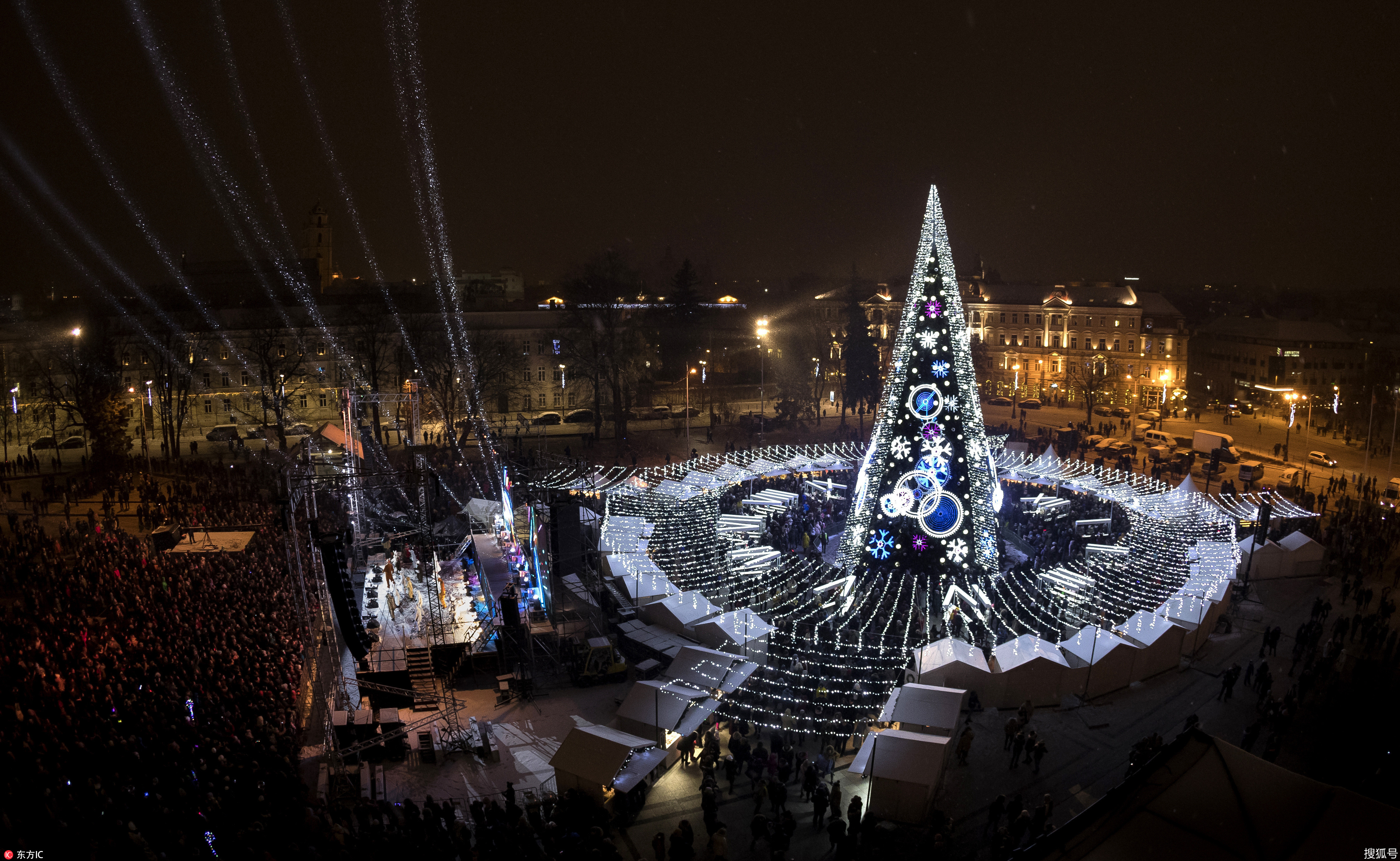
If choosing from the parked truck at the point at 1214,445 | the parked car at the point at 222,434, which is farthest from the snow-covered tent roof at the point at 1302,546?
the parked car at the point at 222,434

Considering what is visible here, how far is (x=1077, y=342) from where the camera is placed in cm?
5731

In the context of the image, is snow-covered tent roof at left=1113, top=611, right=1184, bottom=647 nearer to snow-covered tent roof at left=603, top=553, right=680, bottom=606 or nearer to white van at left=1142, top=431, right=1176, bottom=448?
snow-covered tent roof at left=603, top=553, right=680, bottom=606

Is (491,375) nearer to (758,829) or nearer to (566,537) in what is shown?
(566,537)

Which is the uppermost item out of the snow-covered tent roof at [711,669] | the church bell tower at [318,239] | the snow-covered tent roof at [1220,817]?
the church bell tower at [318,239]

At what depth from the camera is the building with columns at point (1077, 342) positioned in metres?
53.7

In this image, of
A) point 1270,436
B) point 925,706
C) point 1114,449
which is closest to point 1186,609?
point 925,706

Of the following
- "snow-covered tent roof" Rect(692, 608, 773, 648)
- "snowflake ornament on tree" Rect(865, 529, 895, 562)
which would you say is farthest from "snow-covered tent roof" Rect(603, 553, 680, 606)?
"snowflake ornament on tree" Rect(865, 529, 895, 562)

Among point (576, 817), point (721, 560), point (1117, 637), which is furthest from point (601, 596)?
point (1117, 637)

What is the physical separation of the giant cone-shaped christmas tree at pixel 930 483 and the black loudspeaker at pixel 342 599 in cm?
899

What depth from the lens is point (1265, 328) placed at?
2072 inches

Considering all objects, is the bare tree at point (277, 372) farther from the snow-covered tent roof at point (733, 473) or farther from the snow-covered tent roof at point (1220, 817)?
the snow-covered tent roof at point (1220, 817)

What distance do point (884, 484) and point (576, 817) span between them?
8.77 metres

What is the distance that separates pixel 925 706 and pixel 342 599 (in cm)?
989

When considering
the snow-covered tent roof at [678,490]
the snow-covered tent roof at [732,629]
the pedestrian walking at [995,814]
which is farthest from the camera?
the snow-covered tent roof at [678,490]
